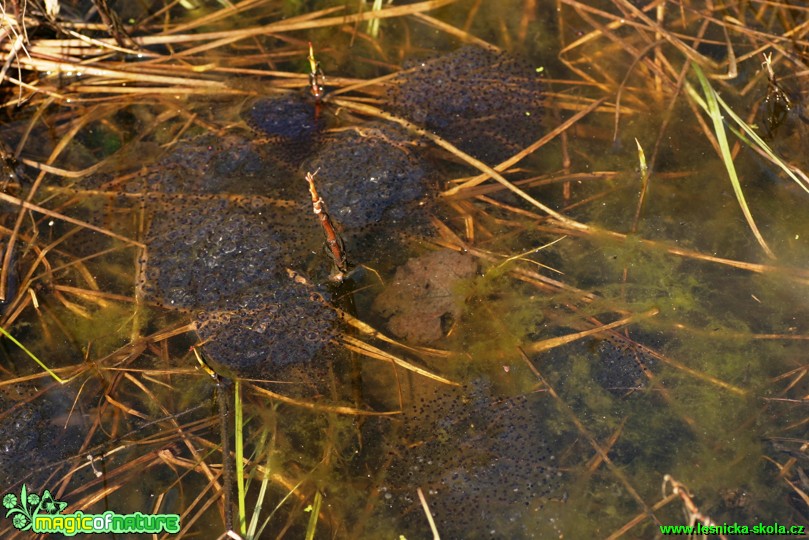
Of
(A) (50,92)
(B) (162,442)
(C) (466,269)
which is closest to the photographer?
(B) (162,442)

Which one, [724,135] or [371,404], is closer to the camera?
[371,404]

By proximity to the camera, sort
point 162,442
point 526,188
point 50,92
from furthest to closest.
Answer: point 50,92
point 526,188
point 162,442

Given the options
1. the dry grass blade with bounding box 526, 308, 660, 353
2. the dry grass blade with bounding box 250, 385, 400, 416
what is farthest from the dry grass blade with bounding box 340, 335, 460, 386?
the dry grass blade with bounding box 526, 308, 660, 353

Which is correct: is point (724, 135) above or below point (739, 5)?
below

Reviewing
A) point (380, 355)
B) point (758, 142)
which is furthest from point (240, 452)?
point (758, 142)

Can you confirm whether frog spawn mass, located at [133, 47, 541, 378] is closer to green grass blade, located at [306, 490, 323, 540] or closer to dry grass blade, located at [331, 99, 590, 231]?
dry grass blade, located at [331, 99, 590, 231]

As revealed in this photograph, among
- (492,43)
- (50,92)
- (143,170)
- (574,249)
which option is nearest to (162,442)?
(143,170)

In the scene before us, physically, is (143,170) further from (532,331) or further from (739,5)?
(739,5)
